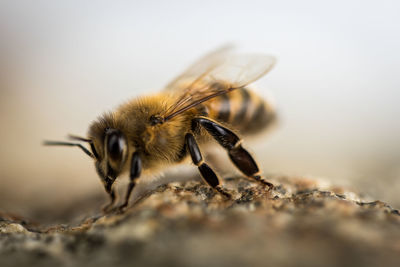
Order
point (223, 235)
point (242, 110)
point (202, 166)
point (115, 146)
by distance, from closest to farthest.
→ point (223, 235) → point (115, 146) → point (202, 166) → point (242, 110)

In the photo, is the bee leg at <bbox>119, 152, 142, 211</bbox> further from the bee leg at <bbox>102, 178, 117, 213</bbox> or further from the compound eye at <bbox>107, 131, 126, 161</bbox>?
the bee leg at <bbox>102, 178, 117, 213</bbox>

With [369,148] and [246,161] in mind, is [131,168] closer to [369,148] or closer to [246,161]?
[246,161]

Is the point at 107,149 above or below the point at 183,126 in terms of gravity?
below

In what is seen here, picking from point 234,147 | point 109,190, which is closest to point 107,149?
point 109,190

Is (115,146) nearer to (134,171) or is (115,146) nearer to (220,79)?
(134,171)

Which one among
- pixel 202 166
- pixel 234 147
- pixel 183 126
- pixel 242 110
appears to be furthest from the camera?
pixel 242 110

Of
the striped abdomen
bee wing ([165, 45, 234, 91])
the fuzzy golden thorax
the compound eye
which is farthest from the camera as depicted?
bee wing ([165, 45, 234, 91])

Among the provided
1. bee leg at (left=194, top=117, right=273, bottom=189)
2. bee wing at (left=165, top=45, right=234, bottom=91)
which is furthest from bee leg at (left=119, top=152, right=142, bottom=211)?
bee wing at (left=165, top=45, right=234, bottom=91)

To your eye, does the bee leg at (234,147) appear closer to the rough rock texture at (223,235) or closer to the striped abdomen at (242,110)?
the striped abdomen at (242,110)

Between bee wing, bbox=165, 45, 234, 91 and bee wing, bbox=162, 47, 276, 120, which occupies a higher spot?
bee wing, bbox=165, 45, 234, 91
